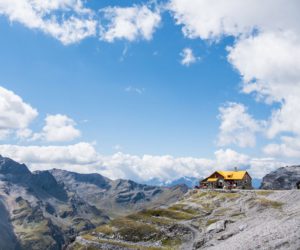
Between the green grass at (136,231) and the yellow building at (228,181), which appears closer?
the green grass at (136,231)

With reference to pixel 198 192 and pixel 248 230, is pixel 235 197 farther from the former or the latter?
pixel 248 230

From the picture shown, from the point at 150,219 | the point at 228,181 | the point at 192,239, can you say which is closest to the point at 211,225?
the point at 192,239

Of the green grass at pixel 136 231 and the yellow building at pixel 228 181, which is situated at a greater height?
the yellow building at pixel 228 181

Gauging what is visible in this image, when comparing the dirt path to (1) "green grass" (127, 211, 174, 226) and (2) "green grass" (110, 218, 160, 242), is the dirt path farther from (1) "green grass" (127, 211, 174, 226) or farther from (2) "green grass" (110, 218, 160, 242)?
(2) "green grass" (110, 218, 160, 242)

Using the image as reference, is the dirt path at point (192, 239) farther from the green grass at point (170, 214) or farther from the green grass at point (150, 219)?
the green grass at point (170, 214)

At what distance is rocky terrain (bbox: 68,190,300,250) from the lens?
82.5 metres

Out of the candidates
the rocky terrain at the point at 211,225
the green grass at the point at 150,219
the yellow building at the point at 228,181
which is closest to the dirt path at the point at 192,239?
the rocky terrain at the point at 211,225

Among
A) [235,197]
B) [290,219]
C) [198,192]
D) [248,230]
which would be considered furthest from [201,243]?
[198,192]

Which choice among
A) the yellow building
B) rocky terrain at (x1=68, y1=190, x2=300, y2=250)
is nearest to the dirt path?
rocky terrain at (x1=68, y1=190, x2=300, y2=250)

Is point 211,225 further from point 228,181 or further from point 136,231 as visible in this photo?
point 228,181

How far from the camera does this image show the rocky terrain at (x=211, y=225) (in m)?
82.5

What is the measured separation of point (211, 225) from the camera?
371 ft

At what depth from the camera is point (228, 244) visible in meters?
84.2

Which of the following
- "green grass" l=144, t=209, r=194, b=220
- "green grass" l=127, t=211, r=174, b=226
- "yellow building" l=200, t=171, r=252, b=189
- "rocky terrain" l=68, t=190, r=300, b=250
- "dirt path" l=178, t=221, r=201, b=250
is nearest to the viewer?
"rocky terrain" l=68, t=190, r=300, b=250
